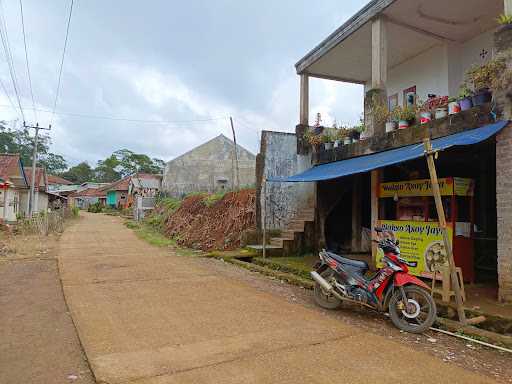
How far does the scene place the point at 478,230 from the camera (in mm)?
8250

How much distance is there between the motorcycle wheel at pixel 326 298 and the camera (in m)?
5.79

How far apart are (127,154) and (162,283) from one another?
73.2m

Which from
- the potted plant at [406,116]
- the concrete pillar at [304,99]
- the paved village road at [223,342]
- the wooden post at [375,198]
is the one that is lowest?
the paved village road at [223,342]

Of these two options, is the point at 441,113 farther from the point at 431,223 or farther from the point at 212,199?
the point at 212,199

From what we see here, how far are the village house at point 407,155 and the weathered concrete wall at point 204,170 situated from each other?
20.0 metres

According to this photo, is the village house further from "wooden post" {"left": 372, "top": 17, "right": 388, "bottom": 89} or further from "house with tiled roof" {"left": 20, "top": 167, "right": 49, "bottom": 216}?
"house with tiled roof" {"left": 20, "top": 167, "right": 49, "bottom": 216}

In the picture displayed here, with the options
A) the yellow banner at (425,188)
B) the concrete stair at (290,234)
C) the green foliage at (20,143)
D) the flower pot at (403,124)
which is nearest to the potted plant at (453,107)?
the flower pot at (403,124)

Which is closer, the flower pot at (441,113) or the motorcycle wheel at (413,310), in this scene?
the motorcycle wheel at (413,310)

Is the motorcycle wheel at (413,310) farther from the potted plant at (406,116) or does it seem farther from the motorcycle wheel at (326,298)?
the potted plant at (406,116)

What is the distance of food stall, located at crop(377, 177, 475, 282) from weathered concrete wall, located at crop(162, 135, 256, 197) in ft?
79.3

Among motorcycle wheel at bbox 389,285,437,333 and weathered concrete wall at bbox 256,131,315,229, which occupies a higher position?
weathered concrete wall at bbox 256,131,315,229

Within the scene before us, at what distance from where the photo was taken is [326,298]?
19.4ft

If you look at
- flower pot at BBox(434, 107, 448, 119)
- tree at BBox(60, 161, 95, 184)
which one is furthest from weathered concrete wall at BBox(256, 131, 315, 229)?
tree at BBox(60, 161, 95, 184)

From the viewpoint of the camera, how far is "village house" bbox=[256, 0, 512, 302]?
20.1 feet
